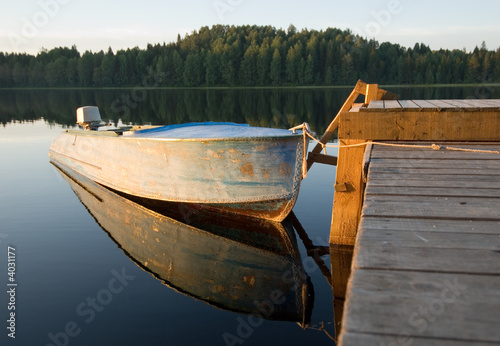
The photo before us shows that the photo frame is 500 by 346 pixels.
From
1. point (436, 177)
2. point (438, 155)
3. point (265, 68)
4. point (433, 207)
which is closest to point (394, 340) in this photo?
point (433, 207)

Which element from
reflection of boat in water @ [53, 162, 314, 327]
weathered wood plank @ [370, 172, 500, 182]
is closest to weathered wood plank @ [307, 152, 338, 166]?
reflection of boat in water @ [53, 162, 314, 327]

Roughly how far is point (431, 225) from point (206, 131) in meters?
7.76

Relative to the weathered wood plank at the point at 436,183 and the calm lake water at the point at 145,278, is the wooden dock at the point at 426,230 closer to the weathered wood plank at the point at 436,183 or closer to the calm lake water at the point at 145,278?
the weathered wood plank at the point at 436,183

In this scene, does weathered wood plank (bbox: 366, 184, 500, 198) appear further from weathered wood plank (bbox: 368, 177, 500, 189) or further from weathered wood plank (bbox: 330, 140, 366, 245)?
weathered wood plank (bbox: 330, 140, 366, 245)

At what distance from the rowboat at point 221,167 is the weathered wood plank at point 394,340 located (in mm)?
6519

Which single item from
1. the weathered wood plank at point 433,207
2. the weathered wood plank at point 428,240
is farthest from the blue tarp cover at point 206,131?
the weathered wood plank at point 428,240

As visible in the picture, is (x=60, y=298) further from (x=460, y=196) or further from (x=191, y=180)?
(x=460, y=196)

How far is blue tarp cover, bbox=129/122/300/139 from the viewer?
9055mm

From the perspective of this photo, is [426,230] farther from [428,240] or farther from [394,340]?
[394,340]

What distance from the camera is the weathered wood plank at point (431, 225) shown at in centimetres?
257

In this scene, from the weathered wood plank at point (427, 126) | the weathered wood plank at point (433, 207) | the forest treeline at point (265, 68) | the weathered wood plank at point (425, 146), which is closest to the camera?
the weathered wood plank at point (433, 207)

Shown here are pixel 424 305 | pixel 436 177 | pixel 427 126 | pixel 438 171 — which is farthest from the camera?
pixel 427 126

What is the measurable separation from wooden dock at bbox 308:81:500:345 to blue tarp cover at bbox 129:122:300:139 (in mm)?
3307

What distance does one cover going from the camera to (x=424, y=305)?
1.73 m
